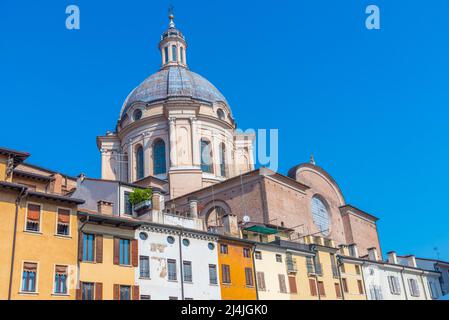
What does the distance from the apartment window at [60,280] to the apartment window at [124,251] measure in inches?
123

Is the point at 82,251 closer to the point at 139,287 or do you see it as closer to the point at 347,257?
the point at 139,287

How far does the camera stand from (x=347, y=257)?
41375mm

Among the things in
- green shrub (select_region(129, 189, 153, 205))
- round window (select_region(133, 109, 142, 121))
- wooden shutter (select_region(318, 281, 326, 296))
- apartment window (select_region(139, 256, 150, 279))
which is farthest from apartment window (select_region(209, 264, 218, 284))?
round window (select_region(133, 109, 142, 121))

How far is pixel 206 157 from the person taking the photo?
5634 cm

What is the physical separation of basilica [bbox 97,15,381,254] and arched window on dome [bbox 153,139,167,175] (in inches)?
3.9

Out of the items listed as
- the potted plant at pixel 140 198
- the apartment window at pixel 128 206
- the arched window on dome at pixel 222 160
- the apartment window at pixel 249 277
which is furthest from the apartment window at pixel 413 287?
the apartment window at pixel 128 206

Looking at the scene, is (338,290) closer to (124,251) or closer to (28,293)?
(124,251)

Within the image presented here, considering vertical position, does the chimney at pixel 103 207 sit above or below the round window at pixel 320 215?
below

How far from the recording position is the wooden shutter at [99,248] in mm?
26031

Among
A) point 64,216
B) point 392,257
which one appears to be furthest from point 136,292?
point 392,257

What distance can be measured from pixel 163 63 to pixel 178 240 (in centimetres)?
3990

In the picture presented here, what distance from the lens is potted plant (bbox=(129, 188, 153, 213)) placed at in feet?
109

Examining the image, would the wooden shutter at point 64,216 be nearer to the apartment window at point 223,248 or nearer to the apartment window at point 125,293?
the apartment window at point 125,293
